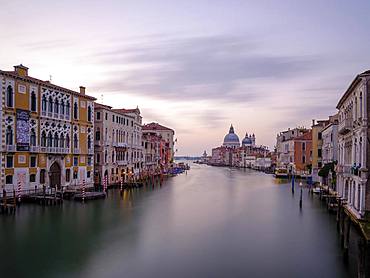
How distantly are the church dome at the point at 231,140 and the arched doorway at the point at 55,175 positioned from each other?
5371 inches

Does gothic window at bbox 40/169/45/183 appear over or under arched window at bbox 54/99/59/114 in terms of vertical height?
under

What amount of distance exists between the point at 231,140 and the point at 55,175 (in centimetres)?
13832

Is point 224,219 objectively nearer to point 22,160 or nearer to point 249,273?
point 249,273

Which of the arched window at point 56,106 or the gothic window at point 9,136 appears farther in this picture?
the arched window at point 56,106

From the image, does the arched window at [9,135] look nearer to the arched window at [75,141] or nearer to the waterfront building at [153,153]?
the arched window at [75,141]

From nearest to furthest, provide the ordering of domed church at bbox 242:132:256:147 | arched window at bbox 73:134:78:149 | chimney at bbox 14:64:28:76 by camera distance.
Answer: chimney at bbox 14:64:28:76
arched window at bbox 73:134:78:149
domed church at bbox 242:132:256:147

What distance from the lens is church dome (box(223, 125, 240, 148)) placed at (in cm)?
16038

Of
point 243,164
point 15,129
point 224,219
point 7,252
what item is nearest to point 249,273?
point 7,252

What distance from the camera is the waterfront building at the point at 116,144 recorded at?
32469mm

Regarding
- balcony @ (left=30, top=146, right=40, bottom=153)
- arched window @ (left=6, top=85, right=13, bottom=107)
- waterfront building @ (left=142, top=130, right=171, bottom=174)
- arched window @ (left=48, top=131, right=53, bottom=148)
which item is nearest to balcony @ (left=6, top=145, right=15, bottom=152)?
balcony @ (left=30, top=146, right=40, bottom=153)

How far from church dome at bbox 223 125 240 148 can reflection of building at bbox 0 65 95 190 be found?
132741 millimetres

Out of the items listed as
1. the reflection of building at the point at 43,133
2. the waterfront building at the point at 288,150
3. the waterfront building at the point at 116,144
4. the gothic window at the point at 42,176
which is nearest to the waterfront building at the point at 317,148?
the waterfront building at the point at 288,150

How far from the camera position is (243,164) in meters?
116

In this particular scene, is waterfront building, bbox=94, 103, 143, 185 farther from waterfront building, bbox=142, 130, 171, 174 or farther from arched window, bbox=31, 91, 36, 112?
arched window, bbox=31, 91, 36, 112
